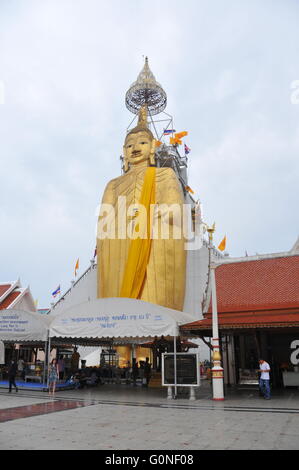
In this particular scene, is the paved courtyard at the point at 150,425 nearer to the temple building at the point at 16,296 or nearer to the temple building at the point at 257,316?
the temple building at the point at 257,316

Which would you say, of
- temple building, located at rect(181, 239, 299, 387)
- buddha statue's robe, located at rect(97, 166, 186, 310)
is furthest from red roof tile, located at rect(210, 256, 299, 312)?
buddha statue's robe, located at rect(97, 166, 186, 310)

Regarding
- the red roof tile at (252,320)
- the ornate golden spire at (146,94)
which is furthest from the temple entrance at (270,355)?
the ornate golden spire at (146,94)

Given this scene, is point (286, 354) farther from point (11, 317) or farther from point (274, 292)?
point (11, 317)

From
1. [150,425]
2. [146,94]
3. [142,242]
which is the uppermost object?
[146,94]

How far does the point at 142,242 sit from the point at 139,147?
8.42 metres

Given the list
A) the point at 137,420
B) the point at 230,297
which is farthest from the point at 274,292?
the point at 137,420

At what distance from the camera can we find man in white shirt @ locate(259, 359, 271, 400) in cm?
1328

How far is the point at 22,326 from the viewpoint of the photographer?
18.5 metres

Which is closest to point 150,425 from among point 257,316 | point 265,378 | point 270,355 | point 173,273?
point 265,378

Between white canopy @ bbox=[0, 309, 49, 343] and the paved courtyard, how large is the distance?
15.9ft

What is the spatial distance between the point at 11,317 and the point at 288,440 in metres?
15.2

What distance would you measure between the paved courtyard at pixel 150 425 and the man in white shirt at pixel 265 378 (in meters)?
0.97

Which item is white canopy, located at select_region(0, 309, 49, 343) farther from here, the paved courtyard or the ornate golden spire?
the ornate golden spire

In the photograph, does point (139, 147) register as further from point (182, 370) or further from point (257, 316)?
point (182, 370)
